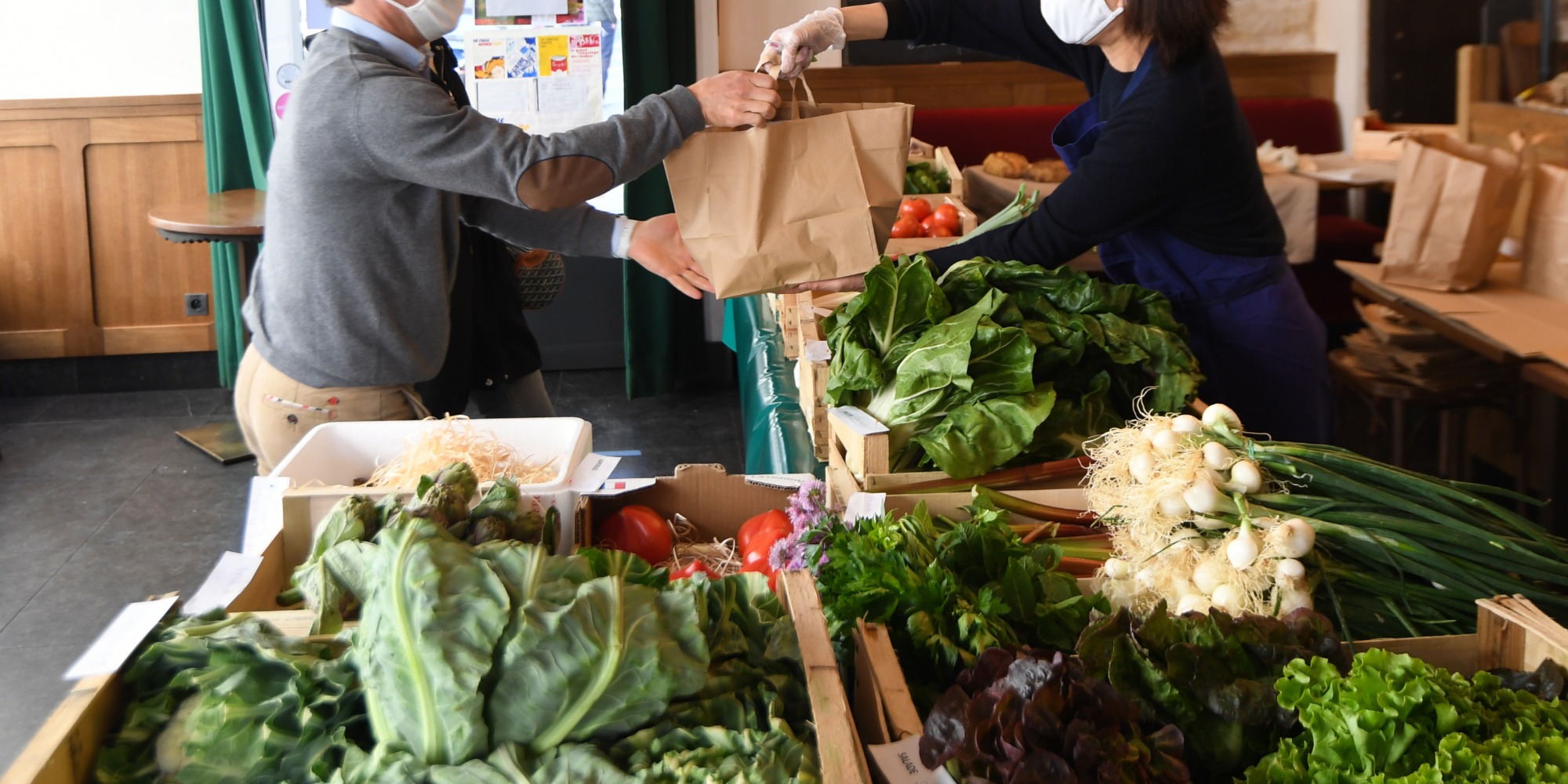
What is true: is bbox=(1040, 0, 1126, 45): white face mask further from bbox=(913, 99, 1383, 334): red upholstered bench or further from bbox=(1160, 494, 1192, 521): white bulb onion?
bbox=(913, 99, 1383, 334): red upholstered bench

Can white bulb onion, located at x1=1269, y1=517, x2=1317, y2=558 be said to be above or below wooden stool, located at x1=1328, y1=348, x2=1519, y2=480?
above

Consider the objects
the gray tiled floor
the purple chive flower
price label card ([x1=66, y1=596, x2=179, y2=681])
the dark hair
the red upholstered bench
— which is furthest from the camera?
the red upholstered bench

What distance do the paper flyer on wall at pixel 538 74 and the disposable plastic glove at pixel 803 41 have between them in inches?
127

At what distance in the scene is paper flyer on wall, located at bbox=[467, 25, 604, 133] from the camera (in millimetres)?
5348

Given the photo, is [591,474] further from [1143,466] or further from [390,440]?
[1143,466]

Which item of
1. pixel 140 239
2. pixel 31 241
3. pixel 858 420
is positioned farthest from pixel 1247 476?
pixel 31 241

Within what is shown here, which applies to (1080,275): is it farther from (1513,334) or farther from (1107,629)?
(1513,334)

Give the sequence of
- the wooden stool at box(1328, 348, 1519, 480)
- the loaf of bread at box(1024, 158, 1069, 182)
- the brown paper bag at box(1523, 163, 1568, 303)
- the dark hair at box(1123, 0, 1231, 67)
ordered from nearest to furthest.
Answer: the dark hair at box(1123, 0, 1231, 67)
the brown paper bag at box(1523, 163, 1568, 303)
the wooden stool at box(1328, 348, 1519, 480)
the loaf of bread at box(1024, 158, 1069, 182)

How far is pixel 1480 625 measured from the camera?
116 cm

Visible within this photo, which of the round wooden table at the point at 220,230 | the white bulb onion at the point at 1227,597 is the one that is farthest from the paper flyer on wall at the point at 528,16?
the white bulb onion at the point at 1227,597

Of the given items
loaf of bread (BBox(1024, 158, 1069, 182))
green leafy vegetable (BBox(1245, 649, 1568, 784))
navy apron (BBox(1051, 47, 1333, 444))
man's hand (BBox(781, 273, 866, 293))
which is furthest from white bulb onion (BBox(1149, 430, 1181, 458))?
loaf of bread (BBox(1024, 158, 1069, 182))

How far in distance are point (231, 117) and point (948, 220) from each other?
3.58 meters

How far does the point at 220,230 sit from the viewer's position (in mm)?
3908

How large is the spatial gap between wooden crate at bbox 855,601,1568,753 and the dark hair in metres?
1.18
